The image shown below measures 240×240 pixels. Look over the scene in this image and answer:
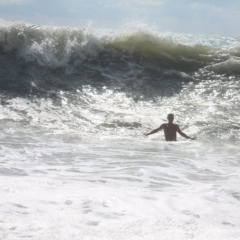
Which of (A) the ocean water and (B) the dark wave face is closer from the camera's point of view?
(A) the ocean water

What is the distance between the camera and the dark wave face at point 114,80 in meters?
10.1

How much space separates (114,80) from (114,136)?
4924mm

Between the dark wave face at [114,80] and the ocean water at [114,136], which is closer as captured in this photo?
the ocean water at [114,136]

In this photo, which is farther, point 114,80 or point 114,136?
point 114,80

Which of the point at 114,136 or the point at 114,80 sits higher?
the point at 114,80

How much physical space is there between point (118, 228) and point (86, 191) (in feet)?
3.29

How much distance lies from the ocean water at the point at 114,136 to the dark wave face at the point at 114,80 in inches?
1.4

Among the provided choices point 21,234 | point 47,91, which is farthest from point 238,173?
point 47,91

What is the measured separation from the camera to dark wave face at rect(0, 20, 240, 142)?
399 inches

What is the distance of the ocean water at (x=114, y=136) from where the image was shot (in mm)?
3441

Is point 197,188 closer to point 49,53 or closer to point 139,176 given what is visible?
point 139,176

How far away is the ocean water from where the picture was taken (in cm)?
344

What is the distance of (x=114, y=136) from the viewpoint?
344 inches

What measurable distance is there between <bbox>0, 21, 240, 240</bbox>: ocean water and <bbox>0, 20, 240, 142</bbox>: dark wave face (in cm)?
3
